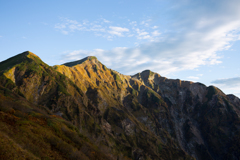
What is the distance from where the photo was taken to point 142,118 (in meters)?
179

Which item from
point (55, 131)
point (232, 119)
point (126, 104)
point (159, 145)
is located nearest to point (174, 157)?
point (159, 145)

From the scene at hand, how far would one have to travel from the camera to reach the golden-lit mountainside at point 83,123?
97.7 feet

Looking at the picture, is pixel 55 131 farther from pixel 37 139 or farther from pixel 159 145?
pixel 159 145

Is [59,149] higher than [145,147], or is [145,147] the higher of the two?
[59,149]

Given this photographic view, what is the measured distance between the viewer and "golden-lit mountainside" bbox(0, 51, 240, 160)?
29766mm

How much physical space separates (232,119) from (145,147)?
121747mm

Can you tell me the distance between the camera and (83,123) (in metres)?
106

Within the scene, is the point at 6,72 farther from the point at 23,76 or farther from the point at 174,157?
the point at 174,157

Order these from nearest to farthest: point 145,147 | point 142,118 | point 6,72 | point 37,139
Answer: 1. point 37,139
2. point 6,72
3. point 145,147
4. point 142,118

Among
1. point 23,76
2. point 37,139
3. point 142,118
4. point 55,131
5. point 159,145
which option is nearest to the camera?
point 37,139

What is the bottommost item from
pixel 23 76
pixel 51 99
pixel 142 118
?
pixel 142 118

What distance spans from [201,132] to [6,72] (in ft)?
697

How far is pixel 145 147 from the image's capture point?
→ 133m

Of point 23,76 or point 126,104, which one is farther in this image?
point 126,104
